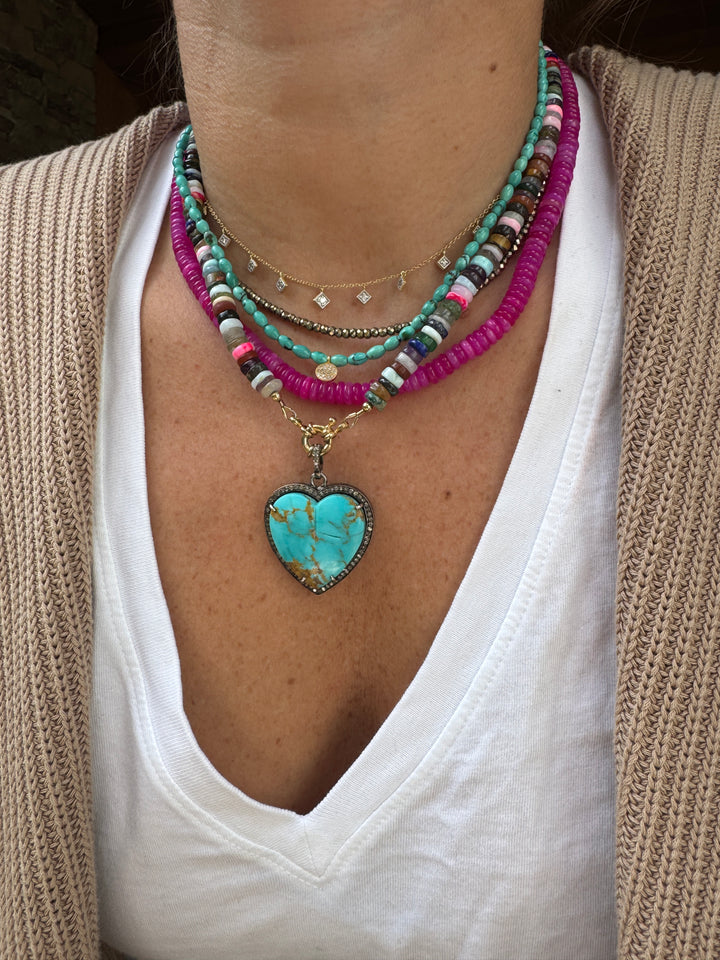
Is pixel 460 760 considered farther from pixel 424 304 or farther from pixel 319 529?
pixel 424 304

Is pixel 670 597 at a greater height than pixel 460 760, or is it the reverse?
pixel 670 597

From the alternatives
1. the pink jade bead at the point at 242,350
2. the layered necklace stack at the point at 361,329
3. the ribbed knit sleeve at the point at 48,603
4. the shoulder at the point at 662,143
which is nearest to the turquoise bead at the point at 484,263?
the layered necklace stack at the point at 361,329

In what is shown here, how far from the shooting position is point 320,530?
0.83m

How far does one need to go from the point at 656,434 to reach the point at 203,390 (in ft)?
1.42

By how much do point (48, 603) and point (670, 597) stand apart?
538 millimetres

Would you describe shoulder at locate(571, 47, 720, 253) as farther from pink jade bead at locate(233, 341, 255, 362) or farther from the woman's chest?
pink jade bead at locate(233, 341, 255, 362)

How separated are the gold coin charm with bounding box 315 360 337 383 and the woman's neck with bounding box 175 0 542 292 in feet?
0.29

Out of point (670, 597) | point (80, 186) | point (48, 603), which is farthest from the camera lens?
point (80, 186)

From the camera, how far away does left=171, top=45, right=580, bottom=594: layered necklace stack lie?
0.84m

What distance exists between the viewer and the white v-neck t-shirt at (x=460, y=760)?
0.78m

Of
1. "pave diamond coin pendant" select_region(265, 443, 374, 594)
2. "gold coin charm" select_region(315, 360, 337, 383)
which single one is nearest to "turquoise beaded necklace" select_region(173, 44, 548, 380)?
"gold coin charm" select_region(315, 360, 337, 383)

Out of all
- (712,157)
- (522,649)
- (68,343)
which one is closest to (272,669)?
(522,649)

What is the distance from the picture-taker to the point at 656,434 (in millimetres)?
733

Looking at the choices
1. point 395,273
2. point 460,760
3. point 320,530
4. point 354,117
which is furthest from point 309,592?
point 354,117
